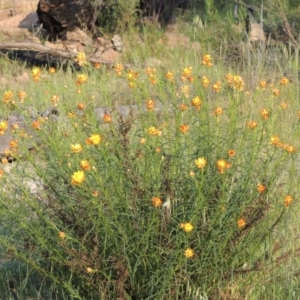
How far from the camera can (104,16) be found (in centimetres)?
980

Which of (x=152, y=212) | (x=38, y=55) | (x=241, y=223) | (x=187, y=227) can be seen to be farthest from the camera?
(x=38, y=55)

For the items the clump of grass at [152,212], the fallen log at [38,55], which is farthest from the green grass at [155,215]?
the fallen log at [38,55]

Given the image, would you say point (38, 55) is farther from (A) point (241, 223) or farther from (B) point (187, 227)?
(B) point (187, 227)

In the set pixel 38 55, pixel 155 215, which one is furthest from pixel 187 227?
pixel 38 55

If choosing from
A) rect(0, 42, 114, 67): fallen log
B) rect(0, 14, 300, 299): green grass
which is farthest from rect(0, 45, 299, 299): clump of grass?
rect(0, 42, 114, 67): fallen log

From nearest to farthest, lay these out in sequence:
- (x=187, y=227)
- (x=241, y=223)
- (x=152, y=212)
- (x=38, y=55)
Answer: (x=187, y=227) < (x=241, y=223) < (x=152, y=212) < (x=38, y=55)

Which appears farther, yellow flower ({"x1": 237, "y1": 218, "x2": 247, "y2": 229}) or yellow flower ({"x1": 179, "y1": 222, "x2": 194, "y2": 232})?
yellow flower ({"x1": 237, "y1": 218, "x2": 247, "y2": 229})

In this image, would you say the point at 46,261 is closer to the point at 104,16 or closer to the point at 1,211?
the point at 1,211

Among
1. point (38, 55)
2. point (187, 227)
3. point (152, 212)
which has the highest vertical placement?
point (187, 227)

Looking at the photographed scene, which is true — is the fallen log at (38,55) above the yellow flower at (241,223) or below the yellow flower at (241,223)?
below

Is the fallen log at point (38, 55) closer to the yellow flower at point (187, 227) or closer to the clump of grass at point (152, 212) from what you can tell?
the clump of grass at point (152, 212)

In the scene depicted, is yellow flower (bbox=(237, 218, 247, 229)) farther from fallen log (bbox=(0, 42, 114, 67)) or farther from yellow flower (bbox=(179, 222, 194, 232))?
fallen log (bbox=(0, 42, 114, 67))

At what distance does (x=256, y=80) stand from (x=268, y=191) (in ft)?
9.64

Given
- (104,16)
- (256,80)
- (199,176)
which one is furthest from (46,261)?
(104,16)
